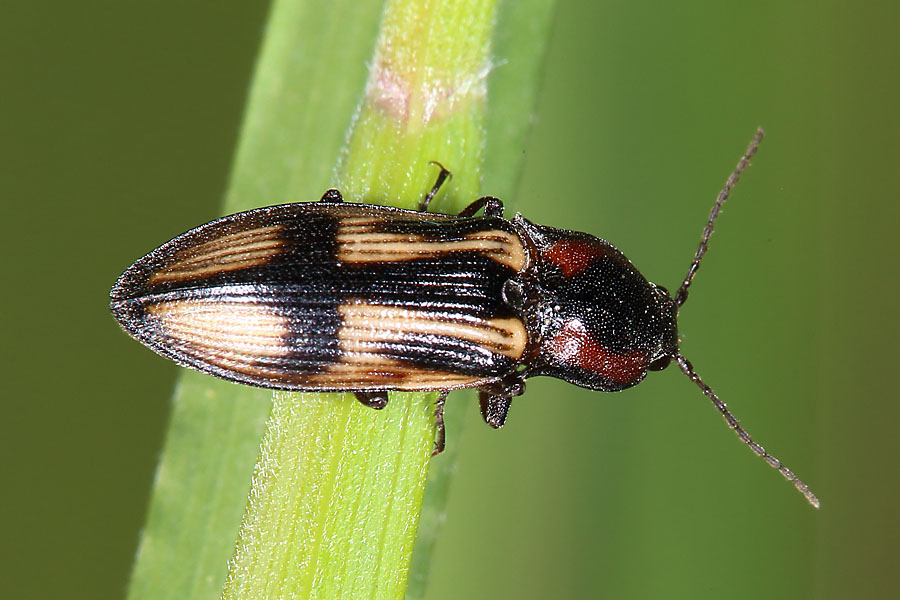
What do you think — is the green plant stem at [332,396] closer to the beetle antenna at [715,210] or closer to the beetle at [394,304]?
the beetle at [394,304]

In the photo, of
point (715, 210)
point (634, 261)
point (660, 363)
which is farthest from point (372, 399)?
point (715, 210)

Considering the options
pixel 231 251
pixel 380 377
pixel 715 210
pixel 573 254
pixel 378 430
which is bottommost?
pixel 378 430

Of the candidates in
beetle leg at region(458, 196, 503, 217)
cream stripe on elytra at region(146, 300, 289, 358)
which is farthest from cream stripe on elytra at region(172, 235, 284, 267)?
beetle leg at region(458, 196, 503, 217)

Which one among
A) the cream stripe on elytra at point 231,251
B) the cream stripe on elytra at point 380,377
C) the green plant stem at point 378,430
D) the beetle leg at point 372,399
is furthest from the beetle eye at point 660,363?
the cream stripe on elytra at point 231,251

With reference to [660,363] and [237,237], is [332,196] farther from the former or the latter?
[660,363]

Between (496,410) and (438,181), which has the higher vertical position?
(438,181)

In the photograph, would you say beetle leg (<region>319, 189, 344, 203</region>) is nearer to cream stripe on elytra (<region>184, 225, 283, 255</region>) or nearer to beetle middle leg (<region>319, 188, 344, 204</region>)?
beetle middle leg (<region>319, 188, 344, 204</region>)

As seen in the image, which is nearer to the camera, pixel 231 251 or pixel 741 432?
pixel 231 251
